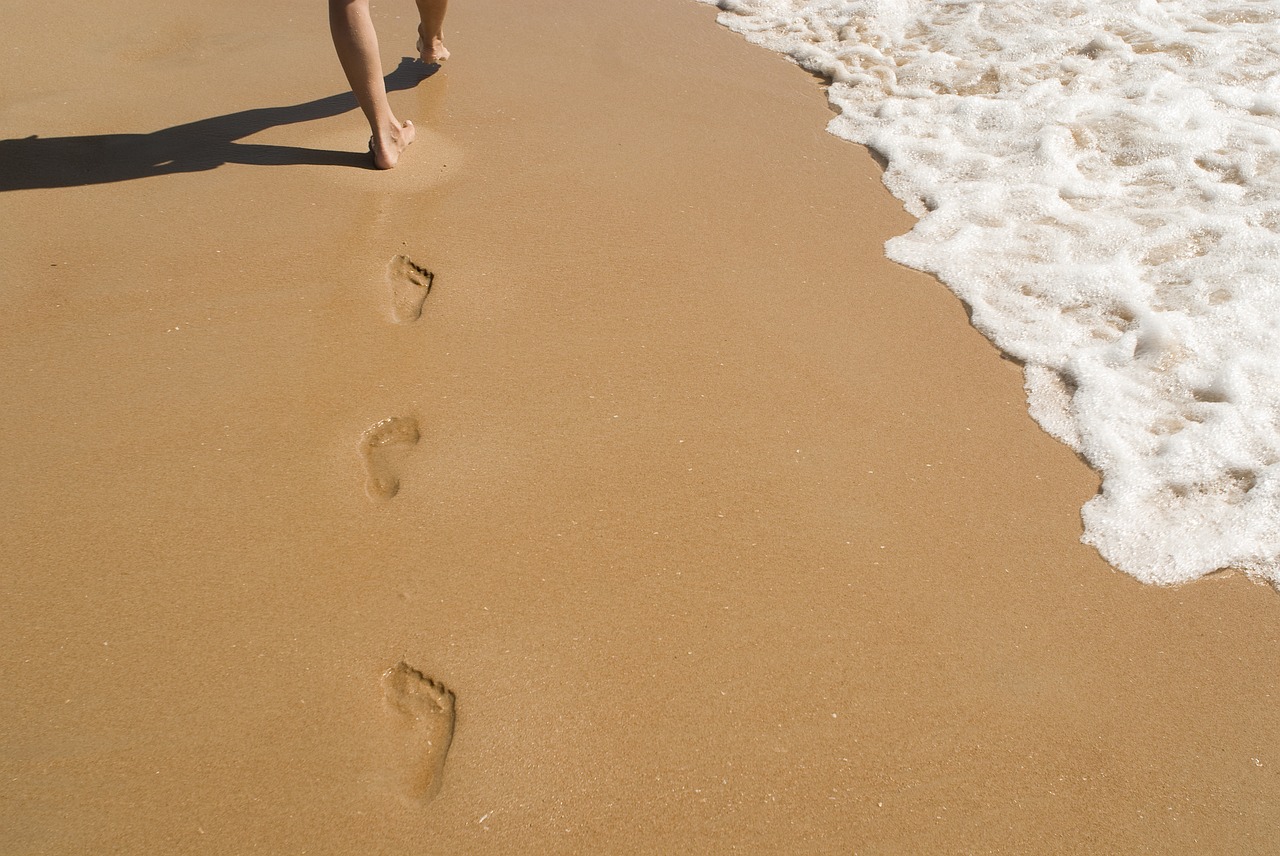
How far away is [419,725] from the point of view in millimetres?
1474

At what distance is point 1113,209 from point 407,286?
2.31 meters

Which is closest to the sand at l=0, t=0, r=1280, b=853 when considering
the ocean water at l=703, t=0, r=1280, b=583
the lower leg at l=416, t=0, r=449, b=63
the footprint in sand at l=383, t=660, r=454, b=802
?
the footprint in sand at l=383, t=660, r=454, b=802

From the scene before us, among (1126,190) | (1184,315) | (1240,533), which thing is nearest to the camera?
(1240,533)

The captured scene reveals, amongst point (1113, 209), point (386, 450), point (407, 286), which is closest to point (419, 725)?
→ point (386, 450)

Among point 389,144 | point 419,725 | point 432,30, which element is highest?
point 432,30

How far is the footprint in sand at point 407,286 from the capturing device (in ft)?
7.44

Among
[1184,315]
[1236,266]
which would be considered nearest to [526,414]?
[1184,315]

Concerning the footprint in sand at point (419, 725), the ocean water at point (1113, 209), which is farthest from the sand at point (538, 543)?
the ocean water at point (1113, 209)

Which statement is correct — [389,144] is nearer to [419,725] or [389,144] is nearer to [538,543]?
[538,543]

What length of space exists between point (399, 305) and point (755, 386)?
950mm

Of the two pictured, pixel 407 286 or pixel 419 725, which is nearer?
pixel 419 725

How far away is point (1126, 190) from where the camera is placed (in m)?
3.02

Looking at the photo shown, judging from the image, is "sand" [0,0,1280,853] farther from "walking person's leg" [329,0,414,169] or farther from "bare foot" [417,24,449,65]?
"bare foot" [417,24,449,65]

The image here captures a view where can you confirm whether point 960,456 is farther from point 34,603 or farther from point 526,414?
point 34,603
